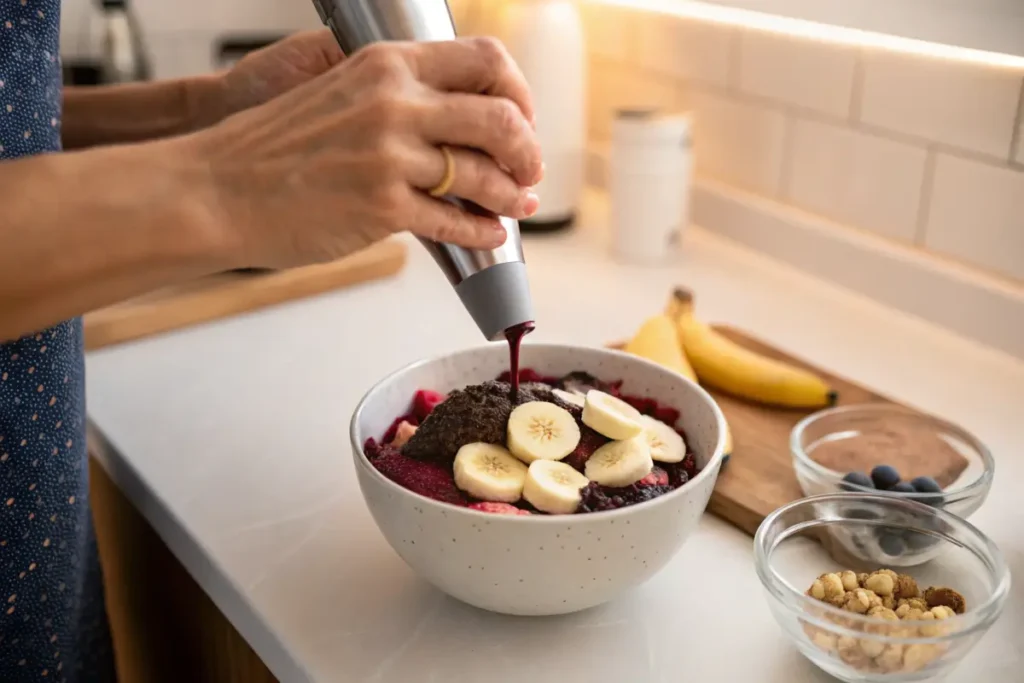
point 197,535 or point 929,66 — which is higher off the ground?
point 929,66

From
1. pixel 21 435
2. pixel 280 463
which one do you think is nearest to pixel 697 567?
pixel 280 463

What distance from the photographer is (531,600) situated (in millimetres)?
636

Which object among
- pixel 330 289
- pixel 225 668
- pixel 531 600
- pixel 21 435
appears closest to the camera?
pixel 531 600

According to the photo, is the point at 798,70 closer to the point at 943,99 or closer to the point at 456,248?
the point at 943,99

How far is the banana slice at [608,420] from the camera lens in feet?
2.26

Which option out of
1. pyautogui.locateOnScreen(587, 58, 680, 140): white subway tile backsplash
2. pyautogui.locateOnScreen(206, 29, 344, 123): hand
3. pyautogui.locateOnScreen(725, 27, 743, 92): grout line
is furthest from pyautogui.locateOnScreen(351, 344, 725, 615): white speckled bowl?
pyautogui.locateOnScreen(587, 58, 680, 140): white subway tile backsplash

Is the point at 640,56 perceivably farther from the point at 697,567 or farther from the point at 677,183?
the point at 697,567

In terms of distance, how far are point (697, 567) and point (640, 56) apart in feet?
3.09

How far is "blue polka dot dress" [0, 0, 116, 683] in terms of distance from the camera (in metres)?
0.71

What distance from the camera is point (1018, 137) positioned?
102cm

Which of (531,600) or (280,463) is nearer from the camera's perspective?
(531,600)

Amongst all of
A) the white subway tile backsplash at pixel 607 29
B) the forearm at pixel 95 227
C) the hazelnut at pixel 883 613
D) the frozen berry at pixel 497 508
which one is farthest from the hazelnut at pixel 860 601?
the white subway tile backsplash at pixel 607 29

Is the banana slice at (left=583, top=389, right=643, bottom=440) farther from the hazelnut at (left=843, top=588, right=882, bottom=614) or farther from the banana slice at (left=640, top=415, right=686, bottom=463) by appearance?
the hazelnut at (left=843, top=588, right=882, bottom=614)

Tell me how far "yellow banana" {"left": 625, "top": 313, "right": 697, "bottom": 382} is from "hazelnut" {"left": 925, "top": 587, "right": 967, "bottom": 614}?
0.35 m
